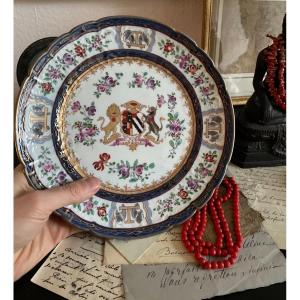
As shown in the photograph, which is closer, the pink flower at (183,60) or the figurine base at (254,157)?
the pink flower at (183,60)

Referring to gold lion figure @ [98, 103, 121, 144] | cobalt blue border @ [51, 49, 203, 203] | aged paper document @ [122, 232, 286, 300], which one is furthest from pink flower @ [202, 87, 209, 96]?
aged paper document @ [122, 232, 286, 300]

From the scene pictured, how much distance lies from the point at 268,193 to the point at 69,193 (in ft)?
1.15

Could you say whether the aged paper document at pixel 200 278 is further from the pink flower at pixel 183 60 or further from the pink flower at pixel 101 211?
the pink flower at pixel 183 60

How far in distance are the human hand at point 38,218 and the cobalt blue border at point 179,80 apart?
0.13ft

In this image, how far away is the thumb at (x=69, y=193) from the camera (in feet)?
1.68

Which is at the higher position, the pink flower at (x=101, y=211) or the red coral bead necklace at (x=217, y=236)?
the pink flower at (x=101, y=211)

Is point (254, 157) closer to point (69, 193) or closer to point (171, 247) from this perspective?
point (171, 247)

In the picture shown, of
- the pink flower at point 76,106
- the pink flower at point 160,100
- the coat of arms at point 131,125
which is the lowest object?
the coat of arms at point 131,125

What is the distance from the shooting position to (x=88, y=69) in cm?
56

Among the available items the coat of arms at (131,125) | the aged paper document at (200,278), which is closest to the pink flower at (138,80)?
the coat of arms at (131,125)

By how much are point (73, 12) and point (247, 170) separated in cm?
43

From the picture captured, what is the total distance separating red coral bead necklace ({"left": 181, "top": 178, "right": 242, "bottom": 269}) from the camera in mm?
541

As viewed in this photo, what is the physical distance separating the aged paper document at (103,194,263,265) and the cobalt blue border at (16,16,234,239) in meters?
0.02

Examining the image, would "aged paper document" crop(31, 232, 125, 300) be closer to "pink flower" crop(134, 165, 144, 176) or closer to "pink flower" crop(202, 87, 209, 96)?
"pink flower" crop(134, 165, 144, 176)
